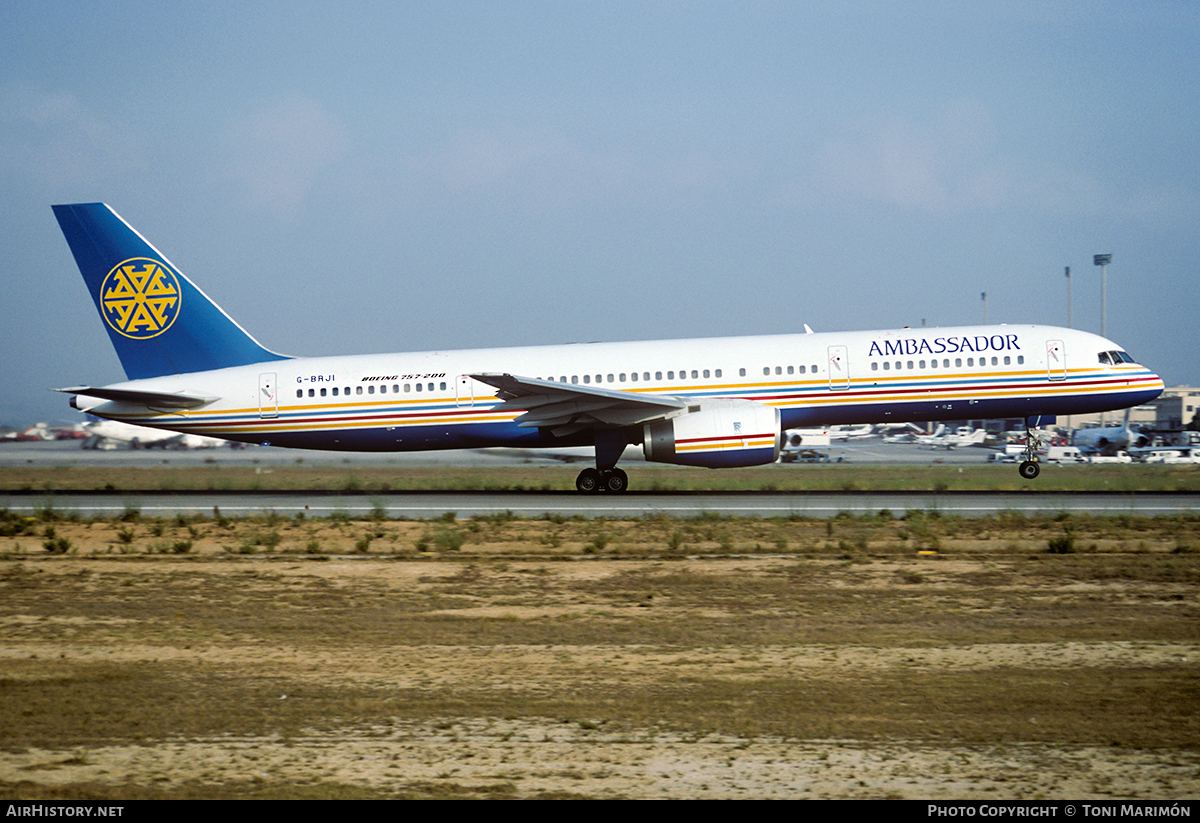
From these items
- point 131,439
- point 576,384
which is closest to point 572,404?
point 576,384

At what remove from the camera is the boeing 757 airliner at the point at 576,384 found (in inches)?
933

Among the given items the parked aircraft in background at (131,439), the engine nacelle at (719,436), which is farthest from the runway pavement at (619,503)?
the parked aircraft in background at (131,439)

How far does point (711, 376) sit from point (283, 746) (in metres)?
18.6

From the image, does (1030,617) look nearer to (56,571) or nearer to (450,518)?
(450,518)

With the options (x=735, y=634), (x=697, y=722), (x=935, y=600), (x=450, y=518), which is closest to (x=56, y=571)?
(x=450, y=518)

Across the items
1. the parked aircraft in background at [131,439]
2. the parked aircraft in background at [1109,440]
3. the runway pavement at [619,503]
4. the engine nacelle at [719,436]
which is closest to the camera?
the runway pavement at [619,503]

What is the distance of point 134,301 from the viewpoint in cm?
2567

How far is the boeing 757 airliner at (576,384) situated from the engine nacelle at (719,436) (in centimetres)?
3

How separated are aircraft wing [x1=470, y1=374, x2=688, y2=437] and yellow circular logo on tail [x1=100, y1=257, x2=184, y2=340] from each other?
923 centimetres

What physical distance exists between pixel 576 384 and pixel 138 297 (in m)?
11.7

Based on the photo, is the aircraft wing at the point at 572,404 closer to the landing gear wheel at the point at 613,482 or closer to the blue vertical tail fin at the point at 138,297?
the landing gear wheel at the point at 613,482

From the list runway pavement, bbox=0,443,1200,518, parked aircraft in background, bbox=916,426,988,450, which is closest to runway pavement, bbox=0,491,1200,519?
runway pavement, bbox=0,443,1200,518

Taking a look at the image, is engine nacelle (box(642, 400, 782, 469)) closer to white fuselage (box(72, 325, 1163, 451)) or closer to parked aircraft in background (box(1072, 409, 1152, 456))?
white fuselage (box(72, 325, 1163, 451))

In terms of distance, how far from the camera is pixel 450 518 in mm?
19859
